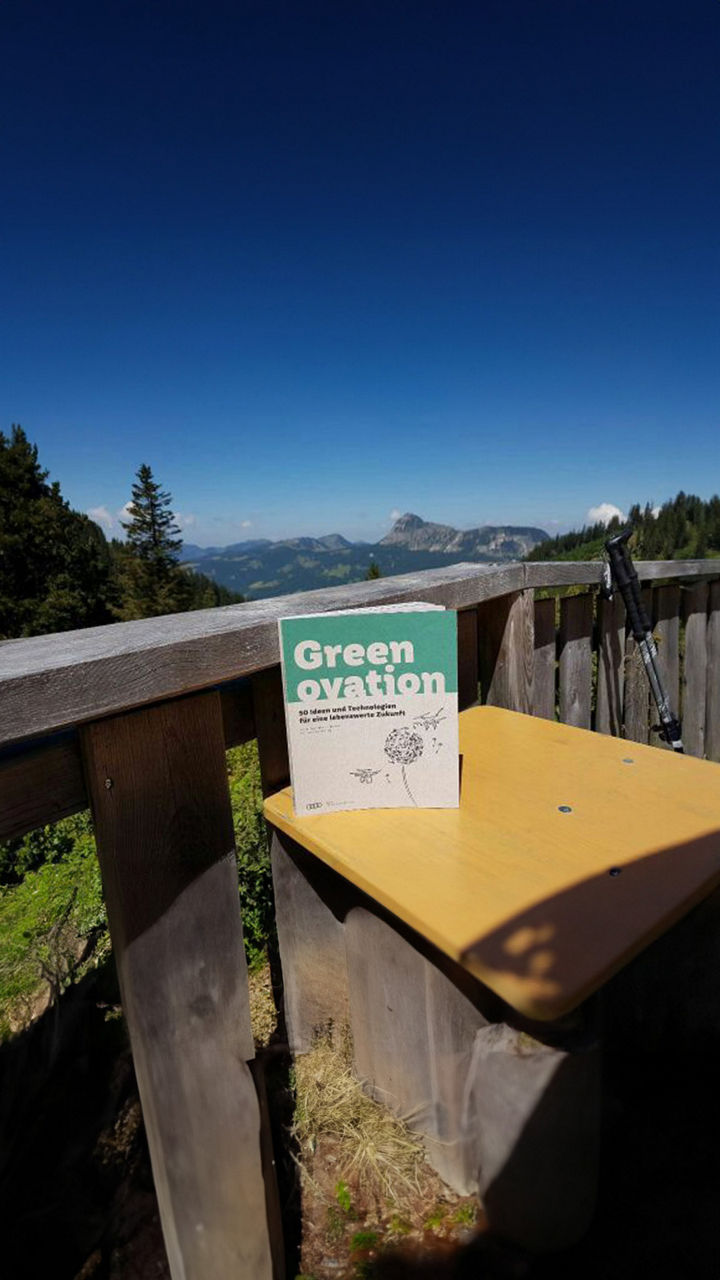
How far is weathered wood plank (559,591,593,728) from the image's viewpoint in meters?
2.40

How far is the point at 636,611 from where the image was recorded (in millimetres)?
2461

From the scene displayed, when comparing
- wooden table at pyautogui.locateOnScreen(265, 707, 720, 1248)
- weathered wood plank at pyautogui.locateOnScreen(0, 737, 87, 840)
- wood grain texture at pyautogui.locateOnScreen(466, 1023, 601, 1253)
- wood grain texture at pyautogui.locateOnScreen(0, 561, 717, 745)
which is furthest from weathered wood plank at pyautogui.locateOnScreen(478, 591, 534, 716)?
weathered wood plank at pyautogui.locateOnScreen(0, 737, 87, 840)

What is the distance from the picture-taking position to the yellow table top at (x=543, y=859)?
2.89ft

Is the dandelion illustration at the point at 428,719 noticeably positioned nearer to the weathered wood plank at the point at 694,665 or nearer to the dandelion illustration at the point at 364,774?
the dandelion illustration at the point at 364,774

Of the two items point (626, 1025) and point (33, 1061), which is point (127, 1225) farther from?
point (626, 1025)

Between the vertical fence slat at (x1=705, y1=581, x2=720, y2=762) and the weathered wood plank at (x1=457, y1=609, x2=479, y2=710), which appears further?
the vertical fence slat at (x1=705, y1=581, x2=720, y2=762)

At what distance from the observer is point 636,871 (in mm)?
1039

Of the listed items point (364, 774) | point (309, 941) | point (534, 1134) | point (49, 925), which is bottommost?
point (49, 925)

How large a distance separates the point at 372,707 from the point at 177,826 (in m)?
0.43

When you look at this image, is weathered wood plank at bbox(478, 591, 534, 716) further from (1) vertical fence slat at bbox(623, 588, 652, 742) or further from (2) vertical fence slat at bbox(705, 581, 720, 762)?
(2) vertical fence slat at bbox(705, 581, 720, 762)

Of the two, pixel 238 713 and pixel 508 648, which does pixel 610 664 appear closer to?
pixel 508 648

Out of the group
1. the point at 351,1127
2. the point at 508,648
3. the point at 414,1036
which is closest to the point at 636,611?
the point at 508,648

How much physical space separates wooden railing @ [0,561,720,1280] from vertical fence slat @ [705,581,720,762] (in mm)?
2308

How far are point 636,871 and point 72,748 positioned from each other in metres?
0.98
